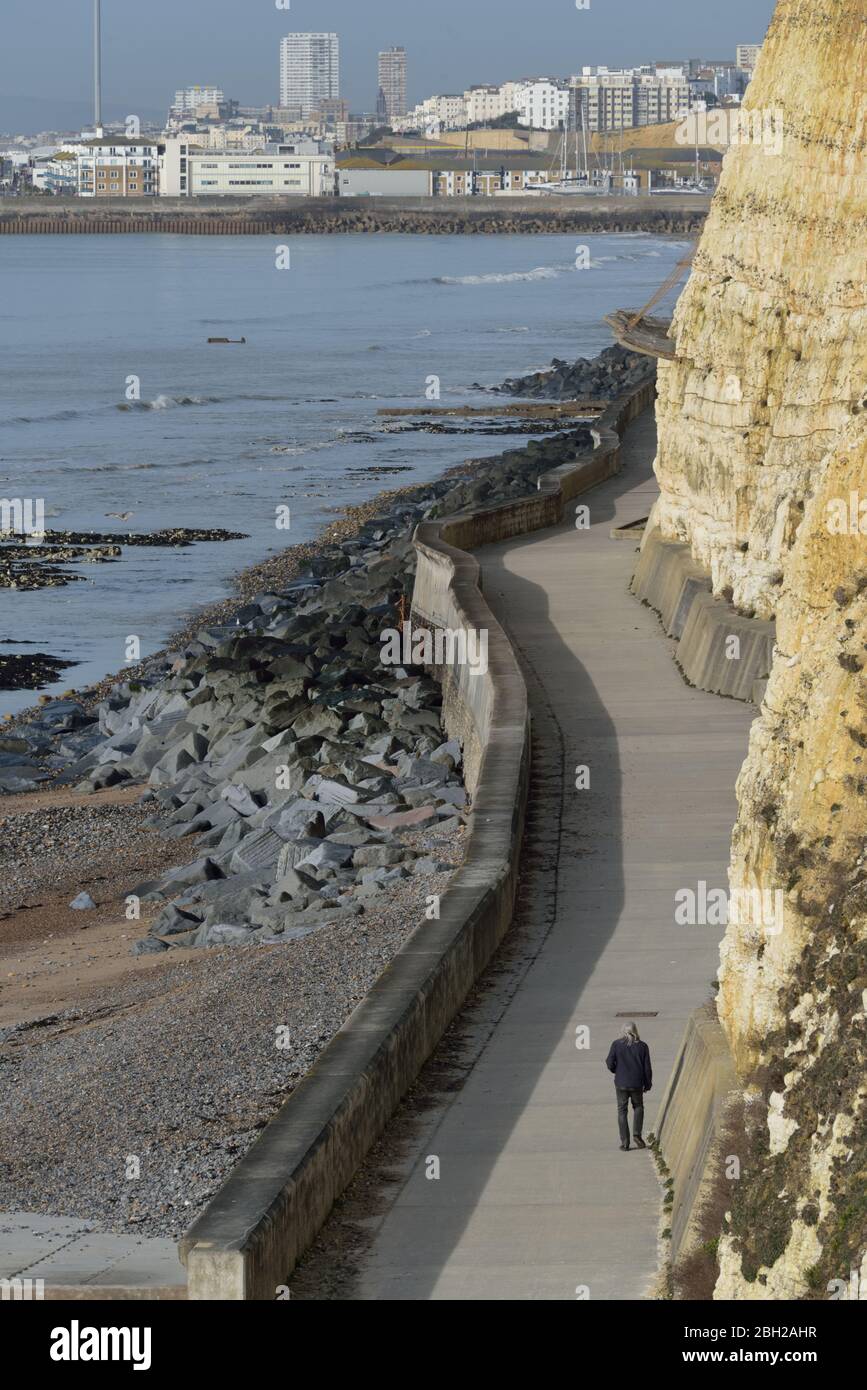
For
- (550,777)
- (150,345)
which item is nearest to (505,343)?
(150,345)

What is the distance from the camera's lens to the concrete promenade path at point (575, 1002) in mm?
10438

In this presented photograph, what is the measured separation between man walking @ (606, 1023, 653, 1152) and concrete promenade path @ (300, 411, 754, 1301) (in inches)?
5.9

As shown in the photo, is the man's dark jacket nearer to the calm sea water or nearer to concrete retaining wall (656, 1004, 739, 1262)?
concrete retaining wall (656, 1004, 739, 1262)

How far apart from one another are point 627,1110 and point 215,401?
274 ft

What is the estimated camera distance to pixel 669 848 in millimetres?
17656

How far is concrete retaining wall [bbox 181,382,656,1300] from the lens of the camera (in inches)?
385

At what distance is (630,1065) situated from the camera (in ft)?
38.0

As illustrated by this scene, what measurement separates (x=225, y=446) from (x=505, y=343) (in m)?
46.6

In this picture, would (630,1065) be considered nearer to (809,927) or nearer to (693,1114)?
(693,1114)

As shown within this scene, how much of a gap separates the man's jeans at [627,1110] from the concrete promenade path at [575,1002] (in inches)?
4.4
